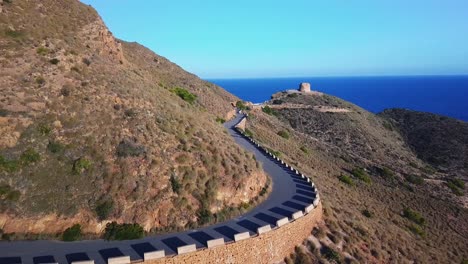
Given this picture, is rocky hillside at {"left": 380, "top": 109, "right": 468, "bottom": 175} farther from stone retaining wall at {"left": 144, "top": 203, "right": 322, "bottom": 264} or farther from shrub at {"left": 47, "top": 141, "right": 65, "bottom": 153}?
shrub at {"left": 47, "top": 141, "right": 65, "bottom": 153}

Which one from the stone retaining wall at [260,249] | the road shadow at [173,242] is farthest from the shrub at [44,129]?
the stone retaining wall at [260,249]

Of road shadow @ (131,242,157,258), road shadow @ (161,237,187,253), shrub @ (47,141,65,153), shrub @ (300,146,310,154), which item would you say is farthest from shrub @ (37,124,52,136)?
shrub @ (300,146,310,154)

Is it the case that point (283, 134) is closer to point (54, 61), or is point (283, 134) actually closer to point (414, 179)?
point (414, 179)

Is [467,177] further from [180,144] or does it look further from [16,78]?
[16,78]

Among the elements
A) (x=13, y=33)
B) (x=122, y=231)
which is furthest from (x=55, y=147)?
(x=13, y=33)

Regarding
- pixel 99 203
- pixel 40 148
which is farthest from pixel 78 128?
pixel 99 203

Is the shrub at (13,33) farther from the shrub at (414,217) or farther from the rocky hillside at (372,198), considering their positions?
the shrub at (414,217)
